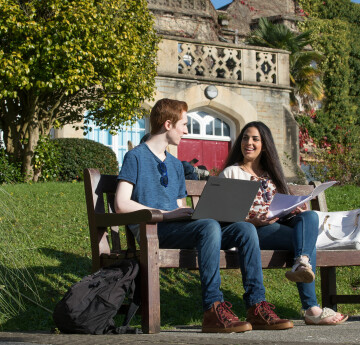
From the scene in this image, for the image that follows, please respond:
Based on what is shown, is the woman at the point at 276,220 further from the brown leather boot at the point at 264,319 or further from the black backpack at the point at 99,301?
the black backpack at the point at 99,301

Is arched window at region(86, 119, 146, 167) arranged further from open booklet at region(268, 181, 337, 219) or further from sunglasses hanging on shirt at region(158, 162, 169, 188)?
sunglasses hanging on shirt at region(158, 162, 169, 188)

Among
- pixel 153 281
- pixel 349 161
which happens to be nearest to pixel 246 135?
pixel 153 281

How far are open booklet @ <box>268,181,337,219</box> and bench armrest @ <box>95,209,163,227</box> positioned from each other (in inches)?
47.1

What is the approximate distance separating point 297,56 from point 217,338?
23769mm

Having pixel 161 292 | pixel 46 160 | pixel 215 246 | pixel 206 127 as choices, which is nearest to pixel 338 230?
pixel 215 246

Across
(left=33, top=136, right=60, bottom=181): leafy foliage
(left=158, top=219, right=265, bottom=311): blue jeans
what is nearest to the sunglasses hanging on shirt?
(left=158, top=219, right=265, bottom=311): blue jeans

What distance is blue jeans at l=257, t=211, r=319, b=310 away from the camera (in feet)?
17.6

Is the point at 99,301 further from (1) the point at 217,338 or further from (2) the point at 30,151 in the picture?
(2) the point at 30,151

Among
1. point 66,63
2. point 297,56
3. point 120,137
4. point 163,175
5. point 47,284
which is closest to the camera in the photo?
point 163,175

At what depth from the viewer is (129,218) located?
16.1ft

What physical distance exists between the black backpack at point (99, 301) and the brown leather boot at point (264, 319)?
2.51ft

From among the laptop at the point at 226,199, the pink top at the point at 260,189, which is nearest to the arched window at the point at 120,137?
the pink top at the point at 260,189

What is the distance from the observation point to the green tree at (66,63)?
14.7 m

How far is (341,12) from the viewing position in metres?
32.5
